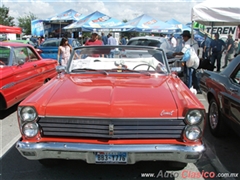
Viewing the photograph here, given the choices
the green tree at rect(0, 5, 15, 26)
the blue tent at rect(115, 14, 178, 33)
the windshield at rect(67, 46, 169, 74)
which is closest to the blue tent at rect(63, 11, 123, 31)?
the blue tent at rect(115, 14, 178, 33)

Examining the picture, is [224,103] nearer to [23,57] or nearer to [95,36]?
[23,57]

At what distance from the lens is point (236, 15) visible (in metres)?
6.92

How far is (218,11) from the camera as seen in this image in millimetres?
7102

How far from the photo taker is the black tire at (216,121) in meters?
4.18

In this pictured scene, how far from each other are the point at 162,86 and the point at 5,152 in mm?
2543

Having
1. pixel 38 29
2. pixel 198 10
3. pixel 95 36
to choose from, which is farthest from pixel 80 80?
pixel 38 29

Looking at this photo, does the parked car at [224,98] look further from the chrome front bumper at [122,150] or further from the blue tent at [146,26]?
the blue tent at [146,26]

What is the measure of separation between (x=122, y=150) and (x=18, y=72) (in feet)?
12.9

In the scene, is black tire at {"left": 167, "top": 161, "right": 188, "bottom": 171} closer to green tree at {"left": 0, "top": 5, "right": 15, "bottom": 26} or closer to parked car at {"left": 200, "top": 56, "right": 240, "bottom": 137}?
parked car at {"left": 200, "top": 56, "right": 240, "bottom": 137}

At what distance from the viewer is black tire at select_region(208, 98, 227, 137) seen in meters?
4.18

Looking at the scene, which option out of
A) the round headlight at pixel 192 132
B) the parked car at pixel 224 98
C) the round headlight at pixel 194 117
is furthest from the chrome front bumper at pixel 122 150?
the parked car at pixel 224 98

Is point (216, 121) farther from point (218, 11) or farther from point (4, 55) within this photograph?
point (4, 55)

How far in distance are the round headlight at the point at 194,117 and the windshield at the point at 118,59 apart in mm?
1426

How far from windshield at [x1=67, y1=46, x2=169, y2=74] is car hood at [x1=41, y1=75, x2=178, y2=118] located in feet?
2.70
